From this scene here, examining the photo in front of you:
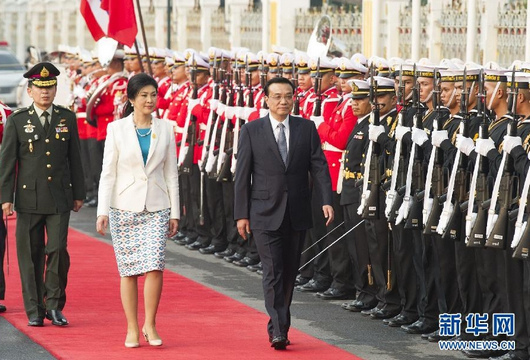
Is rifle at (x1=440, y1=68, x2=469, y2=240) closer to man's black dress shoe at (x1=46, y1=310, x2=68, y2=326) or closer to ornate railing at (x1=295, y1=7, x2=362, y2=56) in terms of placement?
man's black dress shoe at (x1=46, y1=310, x2=68, y2=326)

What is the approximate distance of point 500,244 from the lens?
9266 mm

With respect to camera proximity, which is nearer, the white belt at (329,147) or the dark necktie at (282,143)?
the dark necktie at (282,143)

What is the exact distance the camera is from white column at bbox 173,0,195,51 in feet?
83.9

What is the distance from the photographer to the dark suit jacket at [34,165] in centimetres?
1085

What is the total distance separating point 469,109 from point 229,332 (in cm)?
224

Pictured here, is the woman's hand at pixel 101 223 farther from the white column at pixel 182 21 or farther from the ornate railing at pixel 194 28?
the white column at pixel 182 21

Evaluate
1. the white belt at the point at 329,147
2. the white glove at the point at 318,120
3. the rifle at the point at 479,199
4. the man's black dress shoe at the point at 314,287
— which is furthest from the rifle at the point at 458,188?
the man's black dress shoe at the point at 314,287

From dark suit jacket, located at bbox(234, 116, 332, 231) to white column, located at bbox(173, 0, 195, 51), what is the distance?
50.6 ft

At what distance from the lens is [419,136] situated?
34.7 ft

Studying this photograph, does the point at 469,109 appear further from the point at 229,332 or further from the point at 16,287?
the point at 16,287

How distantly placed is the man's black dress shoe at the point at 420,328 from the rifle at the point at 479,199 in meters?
1.36

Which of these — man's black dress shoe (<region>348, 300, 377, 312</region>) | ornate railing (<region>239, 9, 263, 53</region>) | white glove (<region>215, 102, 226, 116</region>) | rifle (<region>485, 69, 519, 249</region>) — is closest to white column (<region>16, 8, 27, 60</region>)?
ornate railing (<region>239, 9, 263, 53</region>)

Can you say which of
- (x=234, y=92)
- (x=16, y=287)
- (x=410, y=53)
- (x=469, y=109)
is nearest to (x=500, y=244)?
(x=469, y=109)

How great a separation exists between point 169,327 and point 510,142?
9.73 ft
